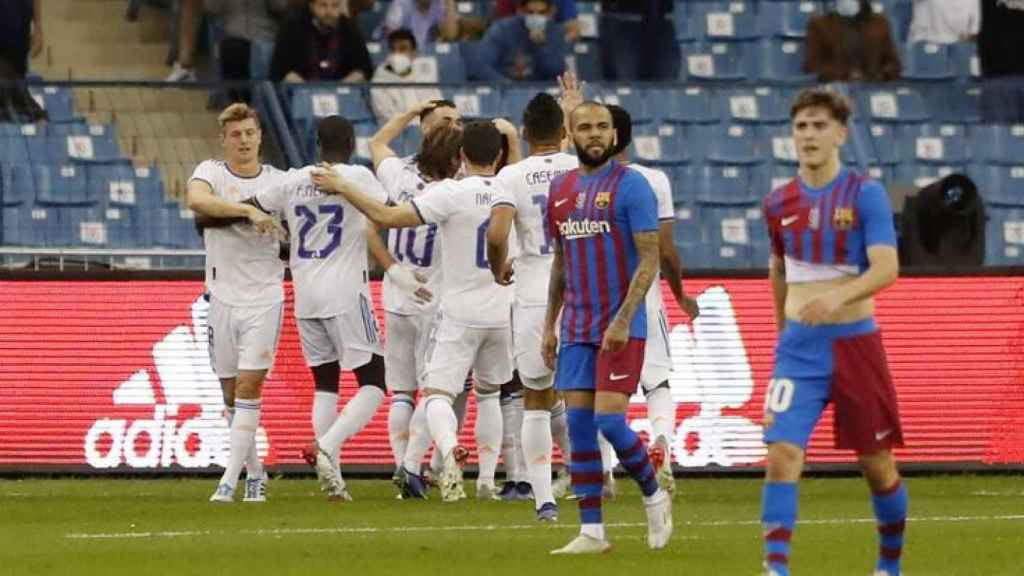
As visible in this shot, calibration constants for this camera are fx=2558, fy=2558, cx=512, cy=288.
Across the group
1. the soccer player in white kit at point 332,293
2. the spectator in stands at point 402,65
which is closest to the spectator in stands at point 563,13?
the spectator in stands at point 402,65

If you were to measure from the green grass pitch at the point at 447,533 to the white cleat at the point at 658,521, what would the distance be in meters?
0.12

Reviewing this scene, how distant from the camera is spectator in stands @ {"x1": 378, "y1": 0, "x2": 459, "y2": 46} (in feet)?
77.0

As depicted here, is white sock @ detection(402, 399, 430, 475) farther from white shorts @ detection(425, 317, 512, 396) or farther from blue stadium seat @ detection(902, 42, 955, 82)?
blue stadium seat @ detection(902, 42, 955, 82)

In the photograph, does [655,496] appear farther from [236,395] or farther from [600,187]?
[236,395]

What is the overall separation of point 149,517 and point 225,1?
33.4 feet

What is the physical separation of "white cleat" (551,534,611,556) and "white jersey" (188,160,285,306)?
4180mm

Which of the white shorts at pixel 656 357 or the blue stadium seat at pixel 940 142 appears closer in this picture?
the white shorts at pixel 656 357

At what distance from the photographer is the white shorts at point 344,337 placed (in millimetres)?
15477

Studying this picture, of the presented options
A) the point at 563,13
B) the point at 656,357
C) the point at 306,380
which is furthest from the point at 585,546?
the point at 563,13

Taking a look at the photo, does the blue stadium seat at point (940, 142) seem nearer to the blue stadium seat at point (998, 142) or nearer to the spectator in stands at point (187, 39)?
the blue stadium seat at point (998, 142)

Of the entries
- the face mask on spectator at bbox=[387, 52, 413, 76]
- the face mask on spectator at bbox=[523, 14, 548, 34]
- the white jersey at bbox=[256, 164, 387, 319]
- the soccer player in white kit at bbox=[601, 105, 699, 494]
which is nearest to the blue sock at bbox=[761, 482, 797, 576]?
the soccer player in white kit at bbox=[601, 105, 699, 494]

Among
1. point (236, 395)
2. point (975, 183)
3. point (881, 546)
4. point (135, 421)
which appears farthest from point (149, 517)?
point (975, 183)

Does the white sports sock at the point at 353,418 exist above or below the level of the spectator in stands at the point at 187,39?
below

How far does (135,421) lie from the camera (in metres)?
17.4
